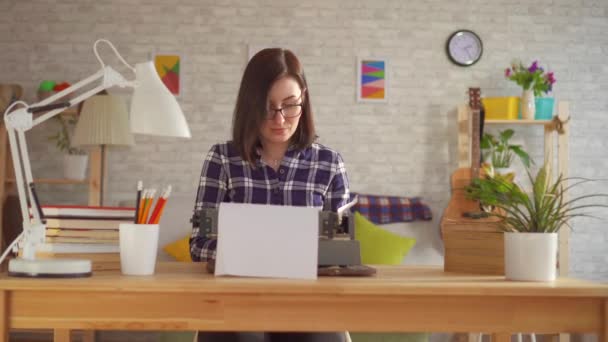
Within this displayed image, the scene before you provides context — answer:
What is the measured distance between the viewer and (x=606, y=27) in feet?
14.8

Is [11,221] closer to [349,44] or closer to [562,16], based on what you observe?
[349,44]

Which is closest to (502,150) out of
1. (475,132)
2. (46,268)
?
(475,132)

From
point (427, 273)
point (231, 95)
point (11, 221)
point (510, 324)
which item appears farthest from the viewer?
point (231, 95)

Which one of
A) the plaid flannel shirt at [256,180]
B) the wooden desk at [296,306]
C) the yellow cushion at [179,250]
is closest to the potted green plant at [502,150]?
the yellow cushion at [179,250]

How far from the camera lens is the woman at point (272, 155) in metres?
2.08

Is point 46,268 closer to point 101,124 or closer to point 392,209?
point 101,124

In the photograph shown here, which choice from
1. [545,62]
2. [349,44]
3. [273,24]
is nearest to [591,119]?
[545,62]

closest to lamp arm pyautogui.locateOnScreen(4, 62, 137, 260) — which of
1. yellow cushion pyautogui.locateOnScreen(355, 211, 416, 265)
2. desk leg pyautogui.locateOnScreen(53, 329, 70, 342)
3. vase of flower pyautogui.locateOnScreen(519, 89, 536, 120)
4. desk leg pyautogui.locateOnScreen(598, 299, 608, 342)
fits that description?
desk leg pyautogui.locateOnScreen(53, 329, 70, 342)

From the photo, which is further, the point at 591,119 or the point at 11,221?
the point at 591,119

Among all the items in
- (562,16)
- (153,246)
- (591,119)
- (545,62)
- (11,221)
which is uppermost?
(562,16)

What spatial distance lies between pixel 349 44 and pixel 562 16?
1434 mm

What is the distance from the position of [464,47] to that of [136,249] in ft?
11.2

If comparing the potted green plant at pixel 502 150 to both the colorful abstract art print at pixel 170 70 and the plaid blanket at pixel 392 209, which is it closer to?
the plaid blanket at pixel 392 209

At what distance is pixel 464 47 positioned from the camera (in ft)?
14.7
